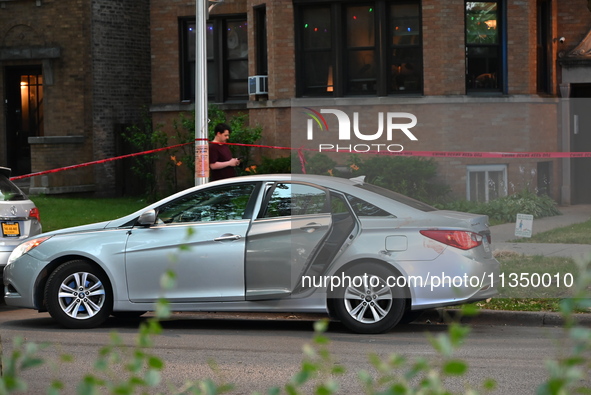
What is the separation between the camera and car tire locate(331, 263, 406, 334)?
27.3 feet

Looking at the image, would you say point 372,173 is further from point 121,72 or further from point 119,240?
point 121,72

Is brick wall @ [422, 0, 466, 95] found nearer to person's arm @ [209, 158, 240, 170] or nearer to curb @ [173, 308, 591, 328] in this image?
person's arm @ [209, 158, 240, 170]

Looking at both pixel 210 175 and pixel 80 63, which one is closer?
pixel 210 175

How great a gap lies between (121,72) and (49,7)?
2.22 meters

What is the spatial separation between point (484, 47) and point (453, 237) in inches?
404

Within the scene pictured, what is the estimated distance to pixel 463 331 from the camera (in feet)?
7.44

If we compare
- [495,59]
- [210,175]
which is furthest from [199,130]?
[495,59]

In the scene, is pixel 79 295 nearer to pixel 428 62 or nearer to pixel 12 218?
pixel 12 218

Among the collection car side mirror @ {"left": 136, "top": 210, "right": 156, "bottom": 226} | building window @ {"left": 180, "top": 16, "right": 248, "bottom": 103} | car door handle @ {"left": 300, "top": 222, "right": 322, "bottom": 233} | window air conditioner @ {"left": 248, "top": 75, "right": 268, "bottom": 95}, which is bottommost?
car door handle @ {"left": 300, "top": 222, "right": 322, "bottom": 233}

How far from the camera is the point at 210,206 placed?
9023 mm

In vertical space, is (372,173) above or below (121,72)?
below

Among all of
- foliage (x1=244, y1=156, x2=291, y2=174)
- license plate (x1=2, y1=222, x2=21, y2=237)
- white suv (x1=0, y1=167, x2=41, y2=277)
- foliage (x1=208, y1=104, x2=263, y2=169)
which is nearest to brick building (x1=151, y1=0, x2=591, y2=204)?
foliage (x1=208, y1=104, x2=263, y2=169)

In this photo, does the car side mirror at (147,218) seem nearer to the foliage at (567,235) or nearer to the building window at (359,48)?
the foliage at (567,235)

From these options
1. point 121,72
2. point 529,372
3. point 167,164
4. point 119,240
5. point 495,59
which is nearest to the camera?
point 529,372
